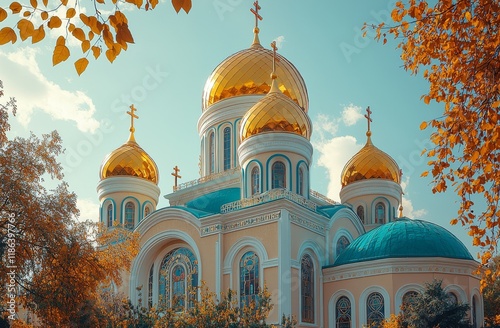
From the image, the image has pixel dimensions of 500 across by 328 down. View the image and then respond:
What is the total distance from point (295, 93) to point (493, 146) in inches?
691

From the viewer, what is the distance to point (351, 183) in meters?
24.2

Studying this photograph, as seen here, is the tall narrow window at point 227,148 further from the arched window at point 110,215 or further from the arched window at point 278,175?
the arched window at point 110,215

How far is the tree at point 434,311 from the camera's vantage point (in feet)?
48.6

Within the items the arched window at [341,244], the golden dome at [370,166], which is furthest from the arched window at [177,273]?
the golden dome at [370,166]

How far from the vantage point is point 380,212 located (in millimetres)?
24250

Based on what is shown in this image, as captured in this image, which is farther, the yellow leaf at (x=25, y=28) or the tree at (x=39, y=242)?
the tree at (x=39, y=242)

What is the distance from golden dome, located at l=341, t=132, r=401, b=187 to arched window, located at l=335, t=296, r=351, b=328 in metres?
6.99

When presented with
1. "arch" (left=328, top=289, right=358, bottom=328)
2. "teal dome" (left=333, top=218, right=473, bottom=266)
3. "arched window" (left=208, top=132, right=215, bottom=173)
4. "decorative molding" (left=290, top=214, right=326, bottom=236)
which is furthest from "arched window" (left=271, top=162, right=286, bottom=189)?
"arched window" (left=208, top=132, right=215, bottom=173)

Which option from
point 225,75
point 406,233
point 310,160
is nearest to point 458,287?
point 406,233

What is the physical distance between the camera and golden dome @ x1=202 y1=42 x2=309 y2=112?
73.9 feet

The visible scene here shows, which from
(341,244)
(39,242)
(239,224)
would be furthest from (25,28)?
(341,244)

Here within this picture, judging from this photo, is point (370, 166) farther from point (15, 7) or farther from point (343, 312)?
point (15, 7)

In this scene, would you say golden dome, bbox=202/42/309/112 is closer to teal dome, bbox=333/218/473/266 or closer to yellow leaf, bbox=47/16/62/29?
teal dome, bbox=333/218/473/266

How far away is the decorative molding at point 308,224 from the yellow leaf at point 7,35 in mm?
13992
